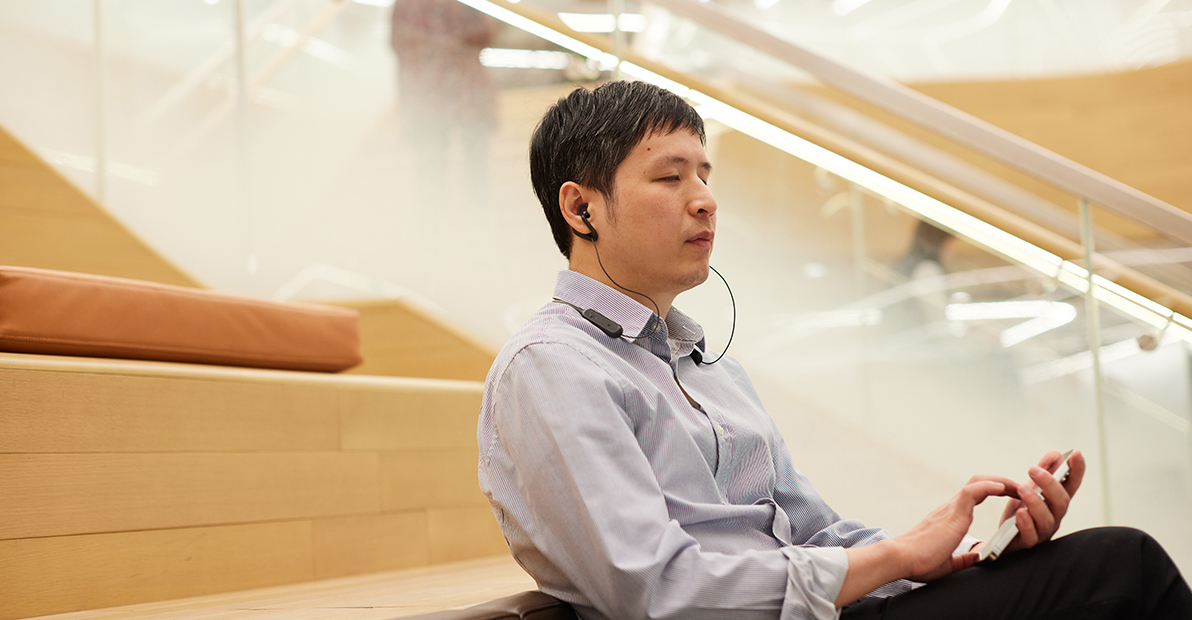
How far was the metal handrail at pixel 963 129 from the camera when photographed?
2139mm

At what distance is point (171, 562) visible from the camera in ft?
5.66

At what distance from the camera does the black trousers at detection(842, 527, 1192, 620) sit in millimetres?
999

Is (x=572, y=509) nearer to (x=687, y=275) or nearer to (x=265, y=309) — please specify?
(x=687, y=275)

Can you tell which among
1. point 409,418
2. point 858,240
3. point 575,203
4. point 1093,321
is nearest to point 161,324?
point 409,418

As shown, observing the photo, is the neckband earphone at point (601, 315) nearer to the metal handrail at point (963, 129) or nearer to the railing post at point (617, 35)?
the metal handrail at point (963, 129)

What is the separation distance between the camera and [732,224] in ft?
9.48

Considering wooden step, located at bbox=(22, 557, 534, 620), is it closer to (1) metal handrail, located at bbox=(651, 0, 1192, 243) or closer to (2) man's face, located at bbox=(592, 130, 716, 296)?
(2) man's face, located at bbox=(592, 130, 716, 296)

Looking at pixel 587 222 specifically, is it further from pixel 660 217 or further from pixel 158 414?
pixel 158 414

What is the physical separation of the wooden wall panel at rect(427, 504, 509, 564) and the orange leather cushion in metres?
0.46

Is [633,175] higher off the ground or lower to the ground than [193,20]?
lower

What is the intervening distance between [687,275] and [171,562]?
1.13 metres

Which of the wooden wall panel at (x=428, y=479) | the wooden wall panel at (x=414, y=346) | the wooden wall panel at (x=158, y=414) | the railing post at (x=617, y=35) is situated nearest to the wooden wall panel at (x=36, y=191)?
the wooden wall panel at (x=414, y=346)

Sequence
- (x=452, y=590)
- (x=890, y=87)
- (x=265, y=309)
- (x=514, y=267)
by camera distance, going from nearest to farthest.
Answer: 1. (x=452, y=590)
2. (x=265, y=309)
3. (x=890, y=87)
4. (x=514, y=267)

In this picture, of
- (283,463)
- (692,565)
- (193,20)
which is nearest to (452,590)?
(283,463)
